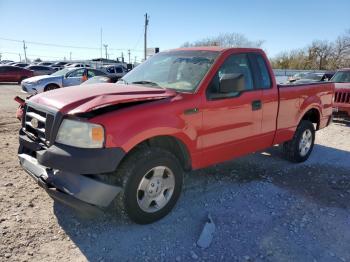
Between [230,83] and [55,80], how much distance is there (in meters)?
12.8

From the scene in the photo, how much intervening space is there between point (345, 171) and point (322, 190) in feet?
3.88

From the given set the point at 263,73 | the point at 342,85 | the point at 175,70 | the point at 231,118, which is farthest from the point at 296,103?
the point at 342,85

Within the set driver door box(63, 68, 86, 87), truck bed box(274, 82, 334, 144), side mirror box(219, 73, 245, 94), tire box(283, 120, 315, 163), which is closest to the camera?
side mirror box(219, 73, 245, 94)

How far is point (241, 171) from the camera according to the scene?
5.50 m

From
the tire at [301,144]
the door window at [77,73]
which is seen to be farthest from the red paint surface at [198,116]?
the door window at [77,73]

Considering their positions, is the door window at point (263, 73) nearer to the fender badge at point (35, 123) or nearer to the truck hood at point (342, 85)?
the fender badge at point (35, 123)

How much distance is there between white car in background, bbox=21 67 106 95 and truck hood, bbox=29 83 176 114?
11512 mm

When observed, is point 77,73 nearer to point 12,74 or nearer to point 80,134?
point 12,74

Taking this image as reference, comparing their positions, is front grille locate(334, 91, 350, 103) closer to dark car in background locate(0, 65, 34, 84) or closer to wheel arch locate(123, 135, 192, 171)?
wheel arch locate(123, 135, 192, 171)

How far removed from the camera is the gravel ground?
10.5 feet

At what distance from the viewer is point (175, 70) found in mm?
Result: 4418

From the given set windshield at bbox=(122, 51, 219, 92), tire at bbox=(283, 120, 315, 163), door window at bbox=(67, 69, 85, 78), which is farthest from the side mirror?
door window at bbox=(67, 69, 85, 78)

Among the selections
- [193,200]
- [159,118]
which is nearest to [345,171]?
[193,200]

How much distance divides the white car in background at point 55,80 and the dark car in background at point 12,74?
37.1 ft
